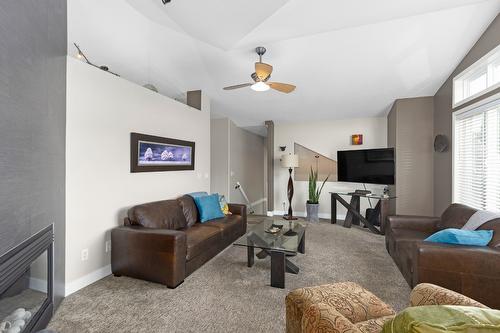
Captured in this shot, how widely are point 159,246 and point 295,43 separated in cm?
317

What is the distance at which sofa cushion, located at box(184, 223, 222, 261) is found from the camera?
268 cm

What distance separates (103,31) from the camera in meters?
3.09

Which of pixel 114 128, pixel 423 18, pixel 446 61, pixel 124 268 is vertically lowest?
pixel 124 268

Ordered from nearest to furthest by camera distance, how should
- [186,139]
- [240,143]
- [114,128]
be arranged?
[114,128]
[186,139]
[240,143]

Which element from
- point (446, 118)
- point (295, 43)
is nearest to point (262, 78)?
point (295, 43)

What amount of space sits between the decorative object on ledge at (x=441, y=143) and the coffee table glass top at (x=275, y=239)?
275 cm

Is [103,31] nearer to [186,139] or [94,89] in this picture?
[94,89]

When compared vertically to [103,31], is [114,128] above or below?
below

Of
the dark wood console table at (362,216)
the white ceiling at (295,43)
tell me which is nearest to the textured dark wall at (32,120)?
the white ceiling at (295,43)

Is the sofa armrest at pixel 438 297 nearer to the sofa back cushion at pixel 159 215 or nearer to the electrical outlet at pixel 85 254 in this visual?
the sofa back cushion at pixel 159 215

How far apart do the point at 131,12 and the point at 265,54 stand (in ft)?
6.08

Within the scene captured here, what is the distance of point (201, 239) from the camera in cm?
287

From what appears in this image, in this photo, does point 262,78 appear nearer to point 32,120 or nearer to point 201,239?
point 201,239

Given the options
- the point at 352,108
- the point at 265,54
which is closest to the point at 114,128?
the point at 265,54
